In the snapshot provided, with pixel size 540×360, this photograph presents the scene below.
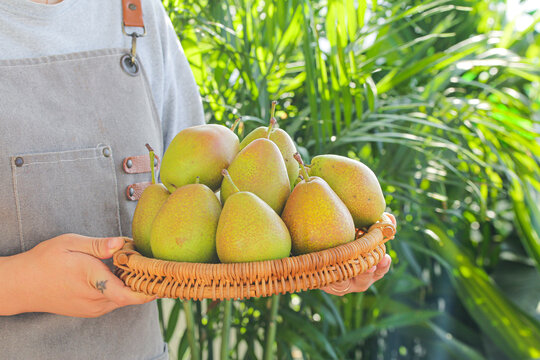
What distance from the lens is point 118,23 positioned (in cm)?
56

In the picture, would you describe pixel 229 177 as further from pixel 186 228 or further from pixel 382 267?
pixel 382 267

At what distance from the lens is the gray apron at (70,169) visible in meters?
0.45

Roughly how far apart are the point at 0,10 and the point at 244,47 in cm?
42

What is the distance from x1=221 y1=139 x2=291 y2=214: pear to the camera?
16.6 inches

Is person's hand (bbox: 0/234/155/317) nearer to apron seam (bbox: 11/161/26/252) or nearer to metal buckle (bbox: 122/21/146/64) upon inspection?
apron seam (bbox: 11/161/26/252)

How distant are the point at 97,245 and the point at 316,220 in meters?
0.19

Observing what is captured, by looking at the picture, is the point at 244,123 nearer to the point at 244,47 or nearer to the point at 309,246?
the point at 244,47

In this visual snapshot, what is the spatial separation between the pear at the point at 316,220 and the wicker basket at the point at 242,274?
0.02 meters

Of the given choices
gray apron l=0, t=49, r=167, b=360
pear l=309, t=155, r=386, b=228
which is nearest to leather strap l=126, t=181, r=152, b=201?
gray apron l=0, t=49, r=167, b=360

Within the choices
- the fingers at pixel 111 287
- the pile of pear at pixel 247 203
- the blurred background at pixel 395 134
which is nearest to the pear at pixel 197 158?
the pile of pear at pixel 247 203

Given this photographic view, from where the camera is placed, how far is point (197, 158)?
1.46 ft

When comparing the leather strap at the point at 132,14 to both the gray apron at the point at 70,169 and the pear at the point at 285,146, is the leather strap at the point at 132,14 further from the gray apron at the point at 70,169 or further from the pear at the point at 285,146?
the pear at the point at 285,146

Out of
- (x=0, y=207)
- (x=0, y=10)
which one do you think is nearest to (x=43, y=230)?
(x=0, y=207)

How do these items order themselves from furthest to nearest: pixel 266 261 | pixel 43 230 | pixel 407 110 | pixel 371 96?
pixel 407 110, pixel 371 96, pixel 43 230, pixel 266 261
